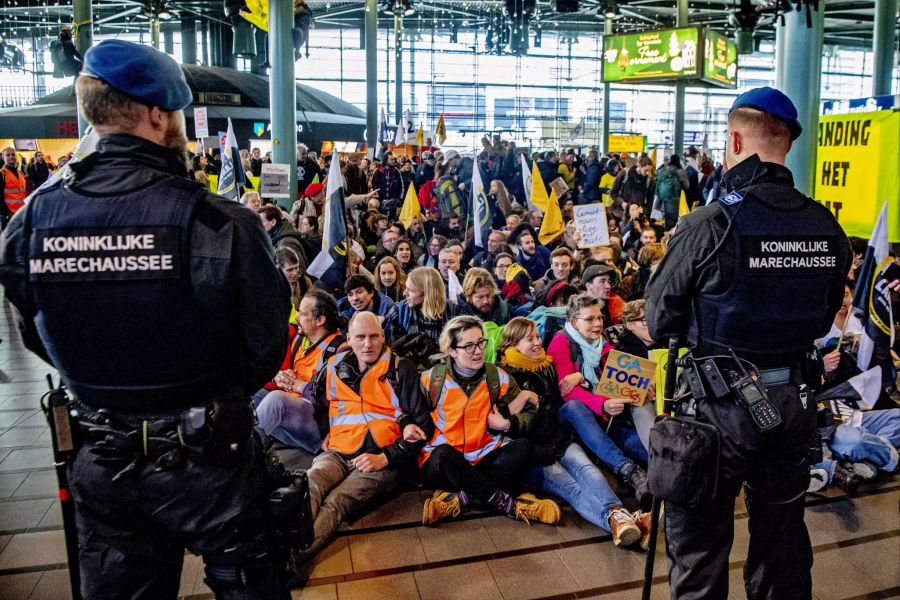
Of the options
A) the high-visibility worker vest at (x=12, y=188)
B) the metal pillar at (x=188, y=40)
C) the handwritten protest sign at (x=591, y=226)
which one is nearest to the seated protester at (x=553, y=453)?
the handwritten protest sign at (x=591, y=226)

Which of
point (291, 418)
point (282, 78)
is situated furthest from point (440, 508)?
point (282, 78)

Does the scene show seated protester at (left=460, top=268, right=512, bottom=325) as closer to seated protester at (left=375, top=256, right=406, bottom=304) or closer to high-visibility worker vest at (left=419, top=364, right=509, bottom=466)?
seated protester at (left=375, top=256, right=406, bottom=304)

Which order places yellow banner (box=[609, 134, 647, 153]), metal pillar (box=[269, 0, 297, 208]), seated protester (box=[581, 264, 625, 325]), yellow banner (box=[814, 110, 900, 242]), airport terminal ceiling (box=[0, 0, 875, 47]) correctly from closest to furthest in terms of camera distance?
yellow banner (box=[814, 110, 900, 242]) < seated protester (box=[581, 264, 625, 325]) < metal pillar (box=[269, 0, 297, 208]) < airport terminal ceiling (box=[0, 0, 875, 47]) < yellow banner (box=[609, 134, 647, 153])

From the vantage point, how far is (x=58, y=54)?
41.6 ft

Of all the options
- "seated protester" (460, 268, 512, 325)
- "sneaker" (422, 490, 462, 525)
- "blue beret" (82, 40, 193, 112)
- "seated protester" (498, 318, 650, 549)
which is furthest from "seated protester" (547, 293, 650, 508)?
"blue beret" (82, 40, 193, 112)

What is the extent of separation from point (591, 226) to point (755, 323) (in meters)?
5.10

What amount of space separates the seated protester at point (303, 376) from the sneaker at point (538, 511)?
61.1 inches

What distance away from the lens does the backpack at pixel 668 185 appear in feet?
43.6

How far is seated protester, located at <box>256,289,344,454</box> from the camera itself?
16.0ft

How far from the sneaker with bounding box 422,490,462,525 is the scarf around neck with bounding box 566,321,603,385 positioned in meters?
1.43

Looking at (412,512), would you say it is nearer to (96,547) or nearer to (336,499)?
(336,499)

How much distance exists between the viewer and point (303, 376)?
528cm

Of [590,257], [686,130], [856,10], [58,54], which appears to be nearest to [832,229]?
[590,257]

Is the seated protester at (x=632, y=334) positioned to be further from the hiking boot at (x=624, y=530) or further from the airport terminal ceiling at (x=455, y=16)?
the airport terminal ceiling at (x=455, y=16)
